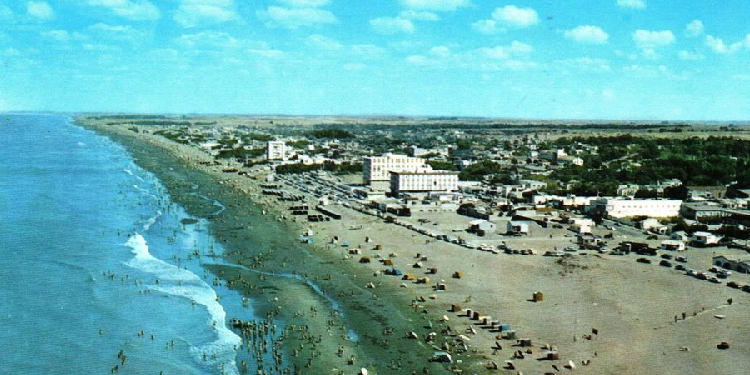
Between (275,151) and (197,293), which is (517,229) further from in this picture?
(275,151)

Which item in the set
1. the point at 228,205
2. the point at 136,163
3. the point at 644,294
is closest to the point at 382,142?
the point at 136,163

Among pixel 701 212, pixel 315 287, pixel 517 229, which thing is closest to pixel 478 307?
pixel 315 287

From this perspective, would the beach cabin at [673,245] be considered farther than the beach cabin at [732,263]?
Yes

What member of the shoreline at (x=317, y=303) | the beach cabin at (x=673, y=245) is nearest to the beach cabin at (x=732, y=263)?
the beach cabin at (x=673, y=245)

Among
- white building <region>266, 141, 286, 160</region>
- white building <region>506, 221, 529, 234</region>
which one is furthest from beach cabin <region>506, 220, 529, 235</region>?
white building <region>266, 141, 286, 160</region>

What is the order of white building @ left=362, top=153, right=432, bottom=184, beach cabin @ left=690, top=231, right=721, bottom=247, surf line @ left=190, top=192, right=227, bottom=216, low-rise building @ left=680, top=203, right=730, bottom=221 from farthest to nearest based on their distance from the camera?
1. white building @ left=362, top=153, right=432, bottom=184
2. surf line @ left=190, top=192, right=227, bottom=216
3. low-rise building @ left=680, top=203, right=730, bottom=221
4. beach cabin @ left=690, top=231, right=721, bottom=247

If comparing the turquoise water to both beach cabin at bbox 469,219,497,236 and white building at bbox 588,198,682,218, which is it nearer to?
beach cabin at bbox 469,219,497,236

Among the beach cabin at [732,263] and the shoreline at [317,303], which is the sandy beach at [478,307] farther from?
the beach cabin at [732,263]
